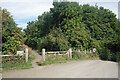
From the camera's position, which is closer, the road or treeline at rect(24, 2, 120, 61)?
the road

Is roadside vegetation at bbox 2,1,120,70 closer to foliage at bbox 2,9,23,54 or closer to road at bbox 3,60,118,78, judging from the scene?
foliage at bbox 2,9,23,54

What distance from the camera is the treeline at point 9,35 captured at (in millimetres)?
11180

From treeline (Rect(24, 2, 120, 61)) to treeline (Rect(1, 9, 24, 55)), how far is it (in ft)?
23.2

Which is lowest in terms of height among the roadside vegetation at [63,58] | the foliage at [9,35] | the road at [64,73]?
the road at [64,73]

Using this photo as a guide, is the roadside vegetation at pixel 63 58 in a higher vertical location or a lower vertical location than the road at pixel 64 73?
higher

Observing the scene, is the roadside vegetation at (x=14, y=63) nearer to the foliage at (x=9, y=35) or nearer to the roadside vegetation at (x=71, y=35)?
the roadside vegetation at (x=71, y=35)

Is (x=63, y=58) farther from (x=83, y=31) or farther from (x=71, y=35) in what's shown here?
(x=83, y=31)

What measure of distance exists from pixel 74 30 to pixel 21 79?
15.6 meters

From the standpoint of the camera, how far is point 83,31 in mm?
21703

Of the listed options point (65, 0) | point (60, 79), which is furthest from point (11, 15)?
point (65, 0)

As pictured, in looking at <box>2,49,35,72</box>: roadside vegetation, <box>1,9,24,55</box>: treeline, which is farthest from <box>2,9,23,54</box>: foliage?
<box>2,49,35,72</box>: roadside vegetation

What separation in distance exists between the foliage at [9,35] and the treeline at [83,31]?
708 centimetres

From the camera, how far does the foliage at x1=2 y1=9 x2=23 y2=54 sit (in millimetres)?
11180

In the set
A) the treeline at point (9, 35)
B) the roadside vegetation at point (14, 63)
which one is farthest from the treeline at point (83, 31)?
the roadside vegetation at point (14, 63)
